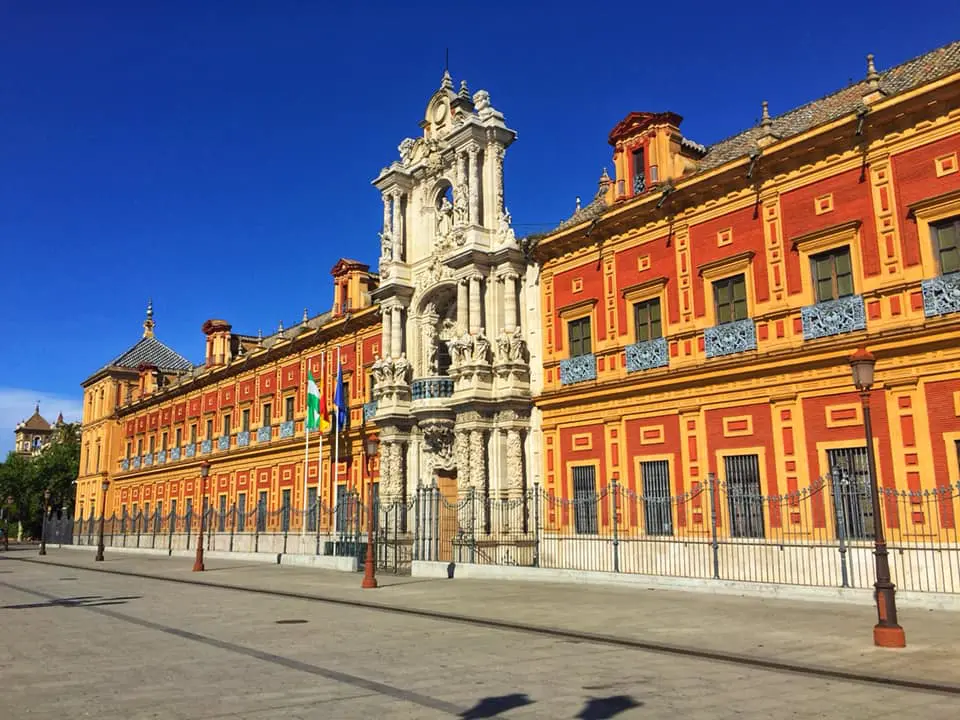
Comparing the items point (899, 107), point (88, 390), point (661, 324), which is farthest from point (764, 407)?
point (88, 390)

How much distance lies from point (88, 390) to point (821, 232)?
60.5 metres

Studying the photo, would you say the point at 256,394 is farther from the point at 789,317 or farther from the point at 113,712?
the point at 113,712

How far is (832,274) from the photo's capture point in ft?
58.2

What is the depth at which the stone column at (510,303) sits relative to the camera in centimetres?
2491

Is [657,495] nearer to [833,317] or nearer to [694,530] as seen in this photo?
[694,530]

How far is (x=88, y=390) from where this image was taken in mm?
64250

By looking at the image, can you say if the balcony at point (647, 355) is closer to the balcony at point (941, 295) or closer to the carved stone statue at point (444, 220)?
the balcony at point (941, 295)

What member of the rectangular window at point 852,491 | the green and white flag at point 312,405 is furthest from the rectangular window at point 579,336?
the green and white flag at point 312,405

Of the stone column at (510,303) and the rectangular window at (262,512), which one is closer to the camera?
the stone column at (510,303)

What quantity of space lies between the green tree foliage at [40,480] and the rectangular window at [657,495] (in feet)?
220

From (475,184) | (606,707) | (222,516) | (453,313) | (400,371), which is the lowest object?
(606,707)

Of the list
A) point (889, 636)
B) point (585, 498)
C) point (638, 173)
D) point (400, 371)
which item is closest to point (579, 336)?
point (585, 498)

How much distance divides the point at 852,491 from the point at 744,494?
2.34 m

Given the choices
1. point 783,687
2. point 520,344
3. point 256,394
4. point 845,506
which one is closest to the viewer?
point 783,687
